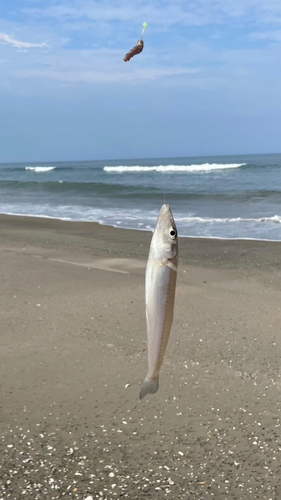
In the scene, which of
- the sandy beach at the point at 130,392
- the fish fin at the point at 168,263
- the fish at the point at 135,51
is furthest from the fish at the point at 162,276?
the sandy beach at the point at 130,392

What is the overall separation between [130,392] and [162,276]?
13.4ft

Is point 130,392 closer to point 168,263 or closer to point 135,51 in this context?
point 135,51

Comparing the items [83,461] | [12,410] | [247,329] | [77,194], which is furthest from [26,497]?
[77,194]

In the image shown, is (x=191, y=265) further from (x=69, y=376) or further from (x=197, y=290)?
(x=69, y=376)

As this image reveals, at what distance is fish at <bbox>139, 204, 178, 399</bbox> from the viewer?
151cm

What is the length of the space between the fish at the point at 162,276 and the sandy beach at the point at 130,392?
291 cm

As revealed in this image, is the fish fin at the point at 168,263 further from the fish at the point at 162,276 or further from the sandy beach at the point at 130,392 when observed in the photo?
the sandy beach at the point at 130,392

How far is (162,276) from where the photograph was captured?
5.05 ft

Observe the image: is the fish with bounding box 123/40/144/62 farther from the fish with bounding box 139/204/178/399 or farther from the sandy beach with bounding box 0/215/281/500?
the sandy beach with bounding box 0/215/281/500

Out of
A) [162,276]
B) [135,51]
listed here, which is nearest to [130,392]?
[135,51]

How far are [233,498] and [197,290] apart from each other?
492 cm

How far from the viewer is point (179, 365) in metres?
5.93

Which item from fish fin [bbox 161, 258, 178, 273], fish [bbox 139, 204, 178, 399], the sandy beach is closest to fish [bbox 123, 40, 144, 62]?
fish [bbox 139, 204, 178, 399]

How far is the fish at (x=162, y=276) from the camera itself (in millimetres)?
1509
